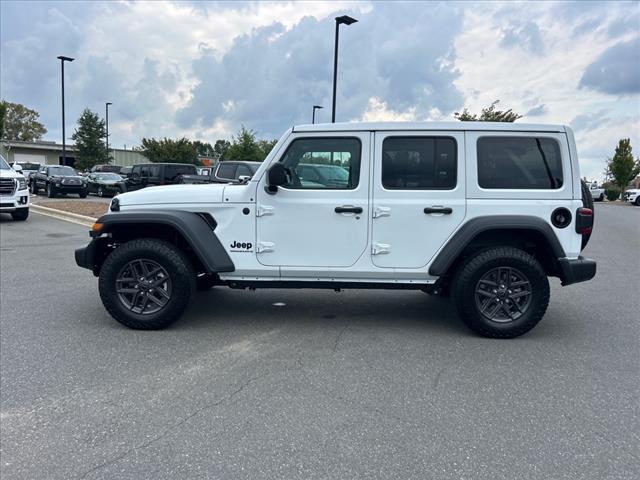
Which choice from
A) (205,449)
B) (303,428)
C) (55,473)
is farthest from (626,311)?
(55,473)

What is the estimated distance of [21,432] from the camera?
3.00 meters

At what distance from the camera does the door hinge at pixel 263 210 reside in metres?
4.70

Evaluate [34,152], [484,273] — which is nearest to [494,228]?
[484,273]

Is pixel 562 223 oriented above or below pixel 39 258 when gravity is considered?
above

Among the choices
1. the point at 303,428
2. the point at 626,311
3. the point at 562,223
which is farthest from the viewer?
the point at 626,311

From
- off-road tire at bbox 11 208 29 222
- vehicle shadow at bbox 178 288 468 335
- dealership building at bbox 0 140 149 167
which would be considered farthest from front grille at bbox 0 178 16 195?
dealership building at bbox 0 140 149 167

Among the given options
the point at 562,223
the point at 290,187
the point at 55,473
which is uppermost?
the point at 290,187

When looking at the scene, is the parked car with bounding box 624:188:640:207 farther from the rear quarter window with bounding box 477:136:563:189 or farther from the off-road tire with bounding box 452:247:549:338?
the off-road tire with bounding box 452:247:549:338

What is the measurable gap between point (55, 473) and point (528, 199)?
413cm

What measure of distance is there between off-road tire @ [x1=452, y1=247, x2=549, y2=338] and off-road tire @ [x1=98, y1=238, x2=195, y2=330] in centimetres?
253

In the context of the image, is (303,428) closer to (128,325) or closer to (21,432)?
(21,432)

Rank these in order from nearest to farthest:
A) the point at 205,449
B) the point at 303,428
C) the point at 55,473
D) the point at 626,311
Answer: the point at 55,473, the point at 205,449, the point at 303,428, the point at 626,311

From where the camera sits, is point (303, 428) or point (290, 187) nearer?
point (303, 428)

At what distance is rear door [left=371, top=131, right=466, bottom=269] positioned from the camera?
4.60m
